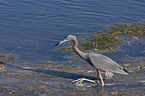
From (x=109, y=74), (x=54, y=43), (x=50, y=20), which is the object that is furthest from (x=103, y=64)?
(x=50, y=20)

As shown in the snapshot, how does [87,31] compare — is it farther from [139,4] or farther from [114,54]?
[139,4]

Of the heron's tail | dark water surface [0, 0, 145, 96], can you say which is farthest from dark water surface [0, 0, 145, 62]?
the heron's tail

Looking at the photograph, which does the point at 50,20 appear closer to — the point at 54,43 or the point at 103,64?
the point at 54,43

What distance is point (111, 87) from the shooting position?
6676 millimetres

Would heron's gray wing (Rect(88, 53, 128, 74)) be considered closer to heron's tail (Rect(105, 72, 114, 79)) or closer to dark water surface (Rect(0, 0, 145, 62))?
heron's tail (Rect(105, 72, 114, 79))

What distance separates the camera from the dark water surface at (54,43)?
21.6ft

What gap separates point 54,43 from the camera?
981 centimetres

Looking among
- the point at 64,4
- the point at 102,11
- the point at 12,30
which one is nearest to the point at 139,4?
the point at 102,11

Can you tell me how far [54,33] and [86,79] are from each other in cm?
411

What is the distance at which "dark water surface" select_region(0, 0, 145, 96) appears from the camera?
6578mm

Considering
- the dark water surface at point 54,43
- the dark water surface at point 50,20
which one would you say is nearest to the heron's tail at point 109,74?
the dark water surface at point 54,43

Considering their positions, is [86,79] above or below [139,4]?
below

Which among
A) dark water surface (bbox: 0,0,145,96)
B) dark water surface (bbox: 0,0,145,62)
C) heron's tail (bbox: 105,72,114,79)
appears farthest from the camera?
dark water surface (bbox: 0,0,145,62)

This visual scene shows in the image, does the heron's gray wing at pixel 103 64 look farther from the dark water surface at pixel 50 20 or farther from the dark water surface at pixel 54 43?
the dark water surface at pixel 50 20
